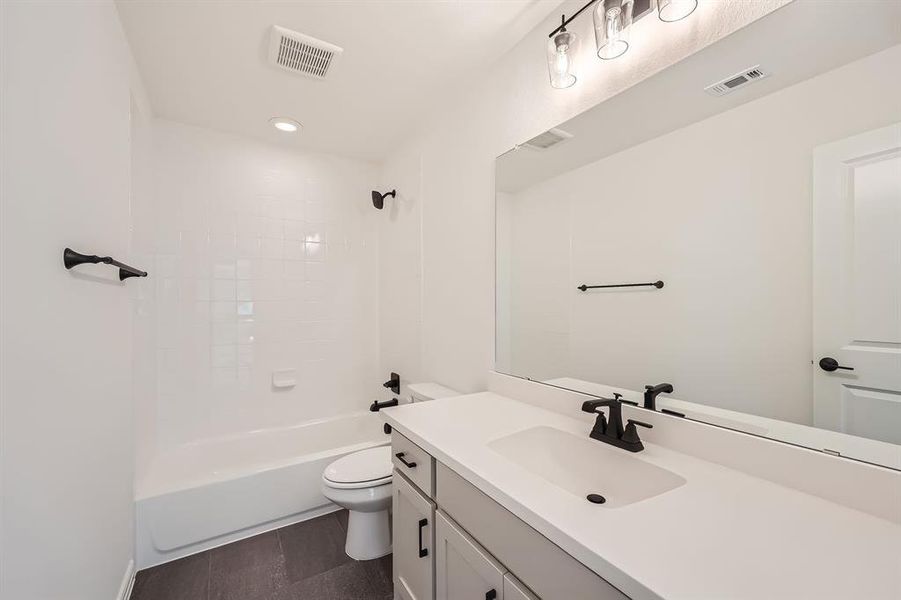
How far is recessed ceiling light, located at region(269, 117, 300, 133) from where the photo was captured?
90.8 inches

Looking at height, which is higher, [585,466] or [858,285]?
[858,285]

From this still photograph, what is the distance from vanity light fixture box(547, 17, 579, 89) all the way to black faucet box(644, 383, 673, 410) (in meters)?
1.08

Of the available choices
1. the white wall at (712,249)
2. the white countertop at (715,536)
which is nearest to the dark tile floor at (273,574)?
the white countertop at (715,536)

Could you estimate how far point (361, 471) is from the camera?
6.01 ft

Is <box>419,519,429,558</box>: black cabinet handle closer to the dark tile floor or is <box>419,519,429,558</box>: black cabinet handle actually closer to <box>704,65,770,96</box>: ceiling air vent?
the dark tile floor

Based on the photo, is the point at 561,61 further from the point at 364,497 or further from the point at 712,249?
the point at 364,497

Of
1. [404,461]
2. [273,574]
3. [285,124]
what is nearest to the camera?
[404,461]

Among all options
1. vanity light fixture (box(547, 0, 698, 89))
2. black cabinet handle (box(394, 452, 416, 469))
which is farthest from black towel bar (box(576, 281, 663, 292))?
black cabinet handle (box(394, 452, 416, 469))

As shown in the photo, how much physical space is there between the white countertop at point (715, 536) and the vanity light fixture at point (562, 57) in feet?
4.18

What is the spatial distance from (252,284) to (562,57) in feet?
7.62

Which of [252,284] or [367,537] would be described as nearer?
[367,537]

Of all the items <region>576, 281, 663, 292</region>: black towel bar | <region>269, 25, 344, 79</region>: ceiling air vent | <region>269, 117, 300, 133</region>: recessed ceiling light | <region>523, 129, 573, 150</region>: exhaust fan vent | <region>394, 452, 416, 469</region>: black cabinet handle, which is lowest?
<region>394, 452, 416, 469</region>: black cabinet handle

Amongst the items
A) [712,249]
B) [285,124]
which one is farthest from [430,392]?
[285,124]

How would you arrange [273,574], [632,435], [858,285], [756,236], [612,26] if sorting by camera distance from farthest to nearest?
[273,574] → [612,26] → [632,435] → [756,236] → [858,285]
